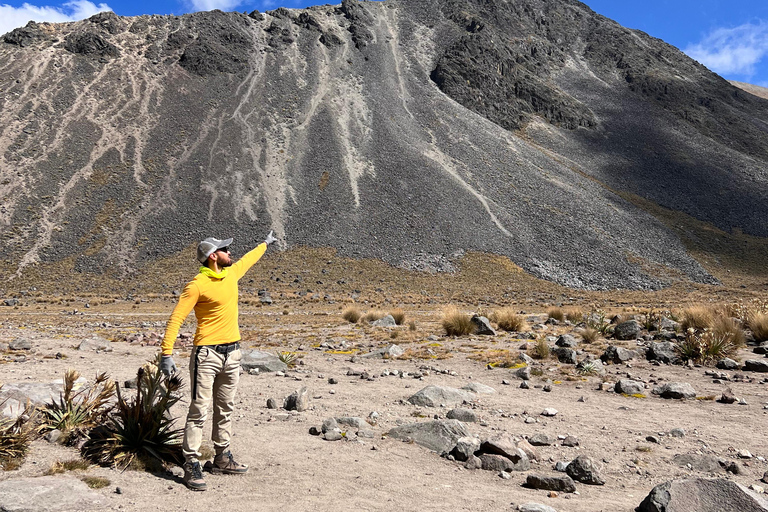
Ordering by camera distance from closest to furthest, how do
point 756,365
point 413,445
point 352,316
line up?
point 413,445 < point 756,365 < point 352,316

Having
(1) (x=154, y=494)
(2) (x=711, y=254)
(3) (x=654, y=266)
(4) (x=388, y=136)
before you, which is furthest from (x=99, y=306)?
(2) (x=711, y=254)

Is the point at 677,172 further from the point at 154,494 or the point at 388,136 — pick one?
the point at 154,494

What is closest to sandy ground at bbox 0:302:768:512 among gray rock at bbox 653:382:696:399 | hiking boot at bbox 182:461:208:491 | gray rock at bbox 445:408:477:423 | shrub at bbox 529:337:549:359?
hiking boot at bbox 182:461:208:491

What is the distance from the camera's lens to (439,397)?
841 centimetres

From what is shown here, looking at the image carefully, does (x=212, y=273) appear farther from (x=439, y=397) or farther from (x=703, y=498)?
(x=703, y=498)

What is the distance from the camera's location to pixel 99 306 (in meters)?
29.7

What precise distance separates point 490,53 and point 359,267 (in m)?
56.6

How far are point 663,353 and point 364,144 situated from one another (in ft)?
159

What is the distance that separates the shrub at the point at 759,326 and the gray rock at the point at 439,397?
9486 mm

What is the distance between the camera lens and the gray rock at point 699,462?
5719mm

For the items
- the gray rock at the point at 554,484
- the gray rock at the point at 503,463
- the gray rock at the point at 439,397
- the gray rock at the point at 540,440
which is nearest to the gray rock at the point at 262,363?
the gray rock at the point at 439,397

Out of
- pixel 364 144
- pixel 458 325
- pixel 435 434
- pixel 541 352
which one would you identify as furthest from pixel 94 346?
pixel 364 144

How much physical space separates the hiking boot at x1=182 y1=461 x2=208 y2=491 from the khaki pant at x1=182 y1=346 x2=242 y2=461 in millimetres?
74

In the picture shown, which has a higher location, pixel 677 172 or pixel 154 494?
pixel 677 172
